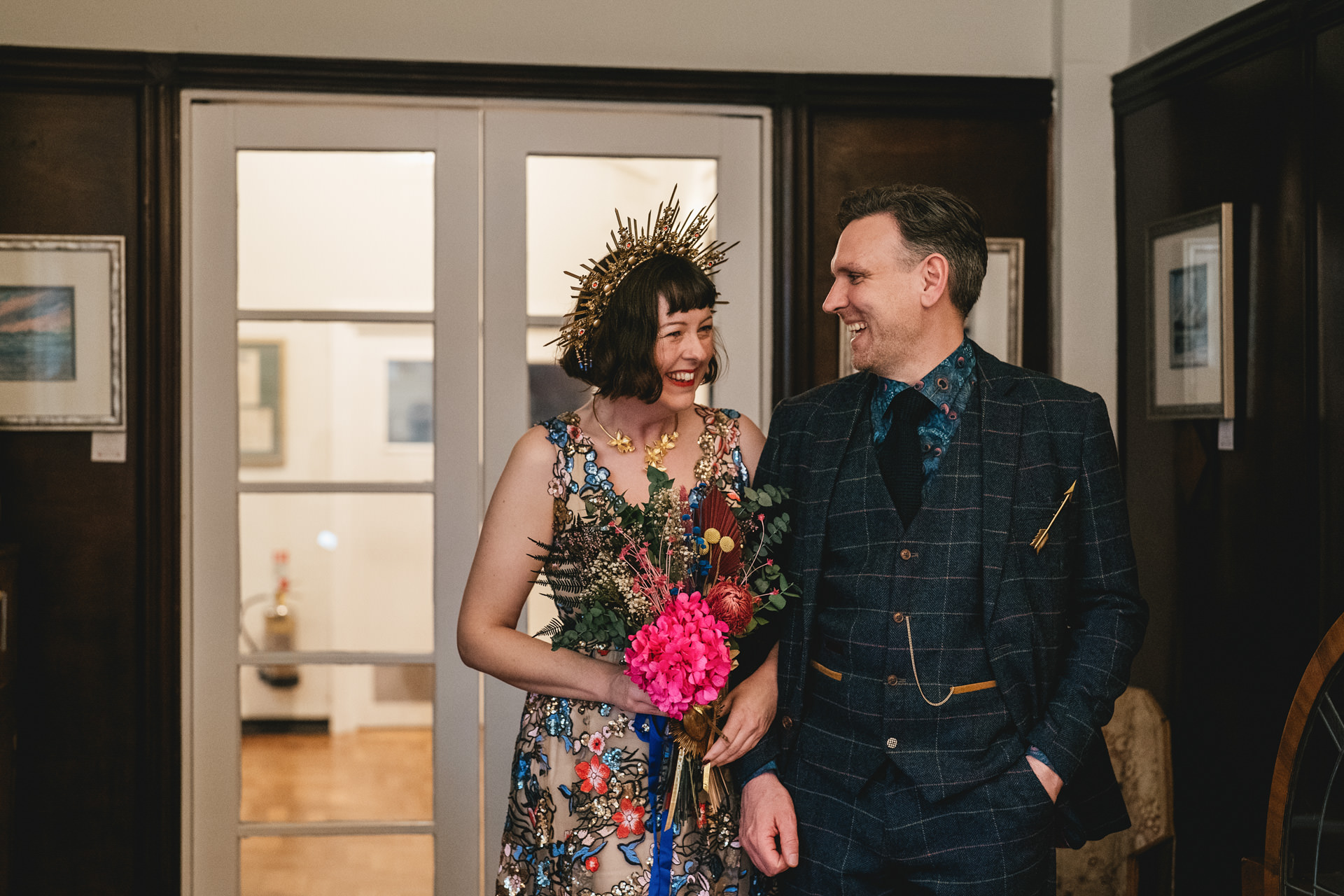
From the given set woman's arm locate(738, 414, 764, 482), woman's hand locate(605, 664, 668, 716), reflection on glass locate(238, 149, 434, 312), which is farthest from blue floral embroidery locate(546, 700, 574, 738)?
reflection on glass locate(238, 149, 434, 312)

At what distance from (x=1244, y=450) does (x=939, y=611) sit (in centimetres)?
126

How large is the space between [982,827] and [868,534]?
0.44 meters

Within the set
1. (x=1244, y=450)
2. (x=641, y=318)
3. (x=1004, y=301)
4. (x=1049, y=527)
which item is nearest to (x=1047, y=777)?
(x=1049, y=527)

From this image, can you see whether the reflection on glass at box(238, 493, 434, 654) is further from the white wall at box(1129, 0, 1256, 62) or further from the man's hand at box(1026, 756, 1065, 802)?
the white wall at box(1129, 0, 1256, 62)

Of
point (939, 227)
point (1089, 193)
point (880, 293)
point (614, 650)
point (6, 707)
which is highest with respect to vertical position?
point (1089, 193)

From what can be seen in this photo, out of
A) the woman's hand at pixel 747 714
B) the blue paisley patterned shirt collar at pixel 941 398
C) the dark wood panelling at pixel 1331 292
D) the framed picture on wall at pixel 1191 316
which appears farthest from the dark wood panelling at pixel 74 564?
the dark wood panelling at pixel 1331 292

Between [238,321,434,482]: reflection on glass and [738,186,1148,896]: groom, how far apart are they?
1.55m

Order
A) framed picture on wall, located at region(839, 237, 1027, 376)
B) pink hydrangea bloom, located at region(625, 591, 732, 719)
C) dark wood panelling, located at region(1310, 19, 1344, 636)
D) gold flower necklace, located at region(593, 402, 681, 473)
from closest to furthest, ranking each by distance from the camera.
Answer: pink hydrangea bloom, located at region(625, 591, 732, 719)
gold flower necklace, located at region(593, 402, 681, 473)
dark wood panelling, located at region(1310, 19, 1344, 636)
framed picture on wall, located at region(839, 237, 1027, 376)

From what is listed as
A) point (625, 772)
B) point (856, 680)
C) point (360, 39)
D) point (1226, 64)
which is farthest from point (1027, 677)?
point (360, 39)

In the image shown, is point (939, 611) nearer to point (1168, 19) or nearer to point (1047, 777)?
point (1047, 777)

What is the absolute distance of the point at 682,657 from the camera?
1396 mm

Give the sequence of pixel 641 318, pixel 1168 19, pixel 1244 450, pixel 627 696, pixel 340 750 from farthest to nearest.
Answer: pixel 340 750
pixel 1168 19
pixel 1244 450
pixel 641 318
pixel 627 696

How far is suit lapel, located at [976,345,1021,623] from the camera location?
1.46 metres

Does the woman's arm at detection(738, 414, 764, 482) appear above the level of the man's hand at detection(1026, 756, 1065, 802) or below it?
above
